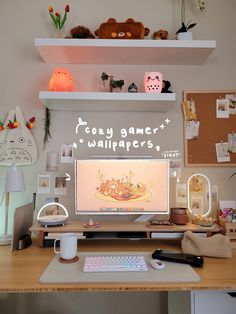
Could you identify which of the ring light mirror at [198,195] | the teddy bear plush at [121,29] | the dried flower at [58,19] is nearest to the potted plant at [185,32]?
the teddy bear plush at [121,29]

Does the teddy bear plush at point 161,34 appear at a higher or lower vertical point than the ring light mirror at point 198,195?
higher

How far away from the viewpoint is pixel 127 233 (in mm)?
1550

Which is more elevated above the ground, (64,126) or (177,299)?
(64,126)

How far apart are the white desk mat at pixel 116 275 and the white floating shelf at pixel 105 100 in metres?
0.90

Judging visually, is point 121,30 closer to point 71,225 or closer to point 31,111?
point 31,111

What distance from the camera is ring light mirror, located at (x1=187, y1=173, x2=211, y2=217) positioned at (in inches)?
69.1

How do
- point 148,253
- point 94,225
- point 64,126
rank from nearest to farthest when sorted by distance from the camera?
point 148,253, point 94,225, point 64,126

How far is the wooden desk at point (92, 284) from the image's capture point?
3.27 feet

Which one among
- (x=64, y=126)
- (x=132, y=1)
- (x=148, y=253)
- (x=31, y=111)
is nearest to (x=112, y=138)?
(x=64, y=126)

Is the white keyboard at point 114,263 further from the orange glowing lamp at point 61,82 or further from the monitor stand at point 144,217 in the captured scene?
the orange glowing lamp at point 61,82

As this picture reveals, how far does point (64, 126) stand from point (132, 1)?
1.00 meters

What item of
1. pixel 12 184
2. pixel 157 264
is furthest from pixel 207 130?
pixel 12 184

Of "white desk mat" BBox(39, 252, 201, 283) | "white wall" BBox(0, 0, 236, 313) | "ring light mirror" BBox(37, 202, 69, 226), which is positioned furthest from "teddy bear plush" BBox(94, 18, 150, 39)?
"white desk mat" BBox(39, 252, 201, 283)

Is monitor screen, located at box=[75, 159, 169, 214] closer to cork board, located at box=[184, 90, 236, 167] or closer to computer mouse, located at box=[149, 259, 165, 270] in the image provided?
cork board, located at box=[184, 90, 236, 167]
